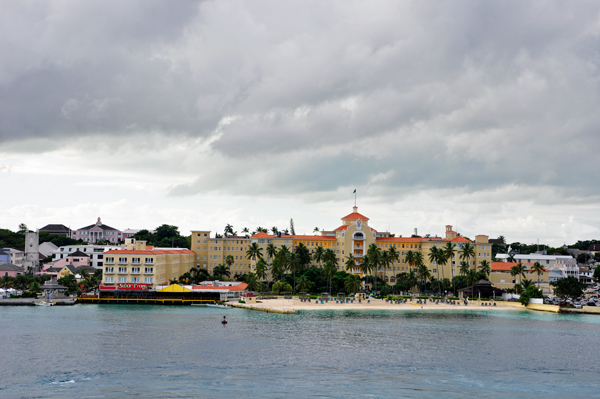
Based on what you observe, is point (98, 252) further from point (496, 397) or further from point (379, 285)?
point (496, 397)

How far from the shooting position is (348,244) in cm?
15262

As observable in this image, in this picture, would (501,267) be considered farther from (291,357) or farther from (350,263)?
(291,357)

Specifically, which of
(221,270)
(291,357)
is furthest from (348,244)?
(291,357)

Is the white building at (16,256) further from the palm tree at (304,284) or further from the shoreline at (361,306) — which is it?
the palm tree at (304,284)

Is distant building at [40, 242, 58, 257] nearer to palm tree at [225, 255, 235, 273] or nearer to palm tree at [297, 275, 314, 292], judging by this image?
palm tree at [225, 255, 235, 273]

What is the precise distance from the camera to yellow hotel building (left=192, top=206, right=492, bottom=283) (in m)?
152

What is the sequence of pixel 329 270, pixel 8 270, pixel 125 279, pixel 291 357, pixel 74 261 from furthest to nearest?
pixel 74 261 < pixel 8 270 < pixel 329 270 < pixel 125 279 < pixel 291 357

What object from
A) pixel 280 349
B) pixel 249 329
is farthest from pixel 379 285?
pixel 280 349

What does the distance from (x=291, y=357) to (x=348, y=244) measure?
95423 mm

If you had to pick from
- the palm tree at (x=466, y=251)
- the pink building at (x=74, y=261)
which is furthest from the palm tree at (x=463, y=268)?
the pink building at (x=74, y=261)

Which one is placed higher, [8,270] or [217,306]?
[8,270]

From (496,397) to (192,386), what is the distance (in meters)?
25.6

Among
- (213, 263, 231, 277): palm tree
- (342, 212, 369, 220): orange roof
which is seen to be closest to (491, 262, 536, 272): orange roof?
(342, 212, 369, 220): orange roof

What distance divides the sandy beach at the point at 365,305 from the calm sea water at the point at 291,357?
15.8m
